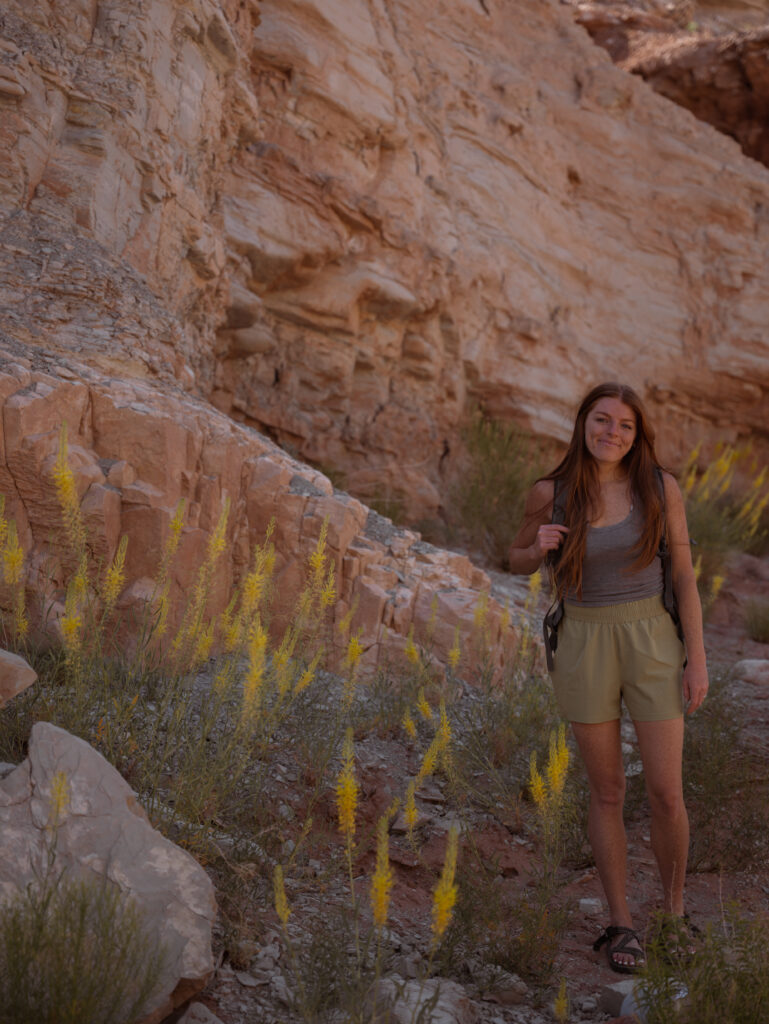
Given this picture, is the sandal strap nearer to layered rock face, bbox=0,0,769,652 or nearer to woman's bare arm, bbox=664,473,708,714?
woman's bare arm, bbox=664,473,708,714

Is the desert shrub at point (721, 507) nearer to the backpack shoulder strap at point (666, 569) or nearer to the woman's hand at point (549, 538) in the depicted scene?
the backpack shoulder strap at point (666, 569)

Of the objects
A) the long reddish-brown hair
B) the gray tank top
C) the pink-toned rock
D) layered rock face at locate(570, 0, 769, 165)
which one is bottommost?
the pink-toned rock

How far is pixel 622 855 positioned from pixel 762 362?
33.7 feet

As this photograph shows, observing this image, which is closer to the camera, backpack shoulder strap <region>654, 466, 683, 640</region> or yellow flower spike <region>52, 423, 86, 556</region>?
yellow flower spike <region>52, 423, 86, 556</region>

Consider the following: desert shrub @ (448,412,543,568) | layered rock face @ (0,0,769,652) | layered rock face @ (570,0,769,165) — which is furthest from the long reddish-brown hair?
layered rock face @ (570,0,769,165)

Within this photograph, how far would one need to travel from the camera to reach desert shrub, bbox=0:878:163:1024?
171 cm

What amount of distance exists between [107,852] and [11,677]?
693 millimetres

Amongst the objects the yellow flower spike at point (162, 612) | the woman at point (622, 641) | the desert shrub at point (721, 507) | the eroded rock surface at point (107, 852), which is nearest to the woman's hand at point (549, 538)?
the woman at point (622, 641)

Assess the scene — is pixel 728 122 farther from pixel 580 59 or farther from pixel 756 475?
pixel 756 475

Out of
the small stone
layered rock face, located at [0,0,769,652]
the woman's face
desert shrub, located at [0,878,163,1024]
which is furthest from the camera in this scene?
layered rock face, located at [0,0,769,652]

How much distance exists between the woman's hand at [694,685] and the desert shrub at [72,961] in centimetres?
167

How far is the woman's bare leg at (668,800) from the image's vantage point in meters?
2.61

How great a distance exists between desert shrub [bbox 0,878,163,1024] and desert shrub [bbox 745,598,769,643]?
7.15 metres

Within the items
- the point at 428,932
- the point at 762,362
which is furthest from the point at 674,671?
the point at 762,362
